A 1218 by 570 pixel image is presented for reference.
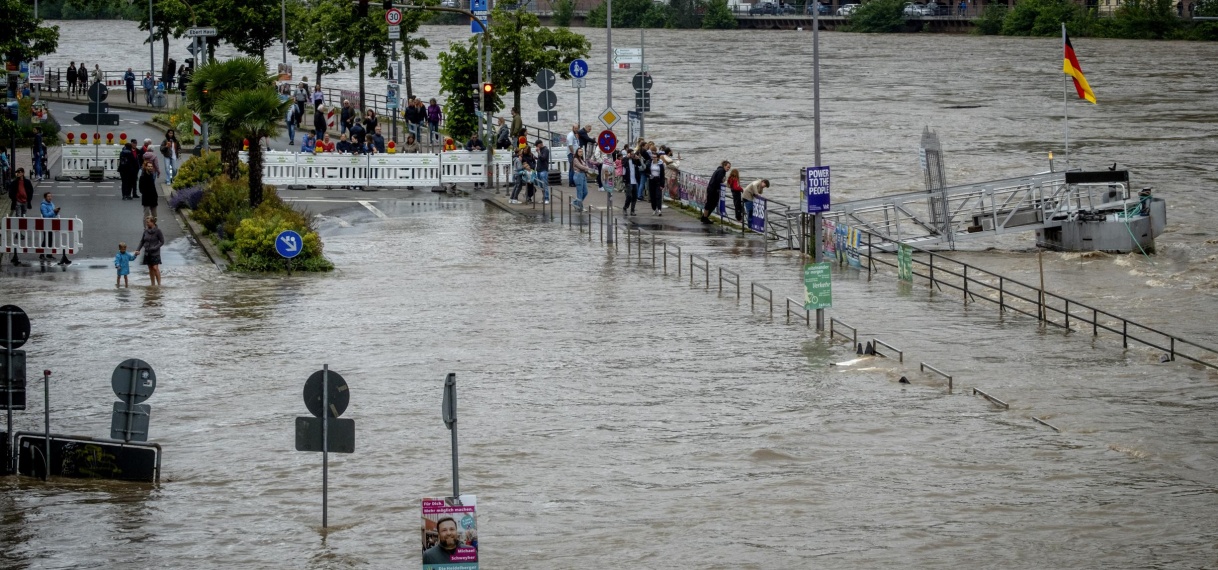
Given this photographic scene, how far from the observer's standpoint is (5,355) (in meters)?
17.4

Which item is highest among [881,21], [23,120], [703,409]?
[881,21]

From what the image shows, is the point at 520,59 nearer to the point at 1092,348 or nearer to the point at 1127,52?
the point at 1092,348

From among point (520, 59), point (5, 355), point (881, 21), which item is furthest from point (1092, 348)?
point (881, 21)

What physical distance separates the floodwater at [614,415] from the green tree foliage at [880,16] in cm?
9863

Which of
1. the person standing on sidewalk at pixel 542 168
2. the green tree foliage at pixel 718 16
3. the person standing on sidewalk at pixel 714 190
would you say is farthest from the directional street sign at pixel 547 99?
the green tree foliage at pixel 718 16

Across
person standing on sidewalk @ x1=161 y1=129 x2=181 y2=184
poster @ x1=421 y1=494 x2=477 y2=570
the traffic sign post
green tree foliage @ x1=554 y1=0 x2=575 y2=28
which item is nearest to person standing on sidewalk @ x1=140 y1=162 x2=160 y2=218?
the traffic sign post

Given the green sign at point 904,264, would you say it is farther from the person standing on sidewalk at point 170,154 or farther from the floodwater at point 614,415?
the person standing on sidewalk at point 170,154

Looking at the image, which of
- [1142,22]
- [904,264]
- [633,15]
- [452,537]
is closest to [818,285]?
[904,264]

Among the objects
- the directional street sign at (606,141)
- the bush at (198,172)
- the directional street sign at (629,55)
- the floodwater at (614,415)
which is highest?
the directional street sign at (629,55)

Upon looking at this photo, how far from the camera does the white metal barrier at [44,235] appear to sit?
31516 millimetres

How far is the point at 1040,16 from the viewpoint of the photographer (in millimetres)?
123875

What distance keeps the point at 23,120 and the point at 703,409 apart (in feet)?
104

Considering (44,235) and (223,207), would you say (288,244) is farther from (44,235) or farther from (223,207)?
(223,207)

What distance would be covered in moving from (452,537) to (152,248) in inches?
694
